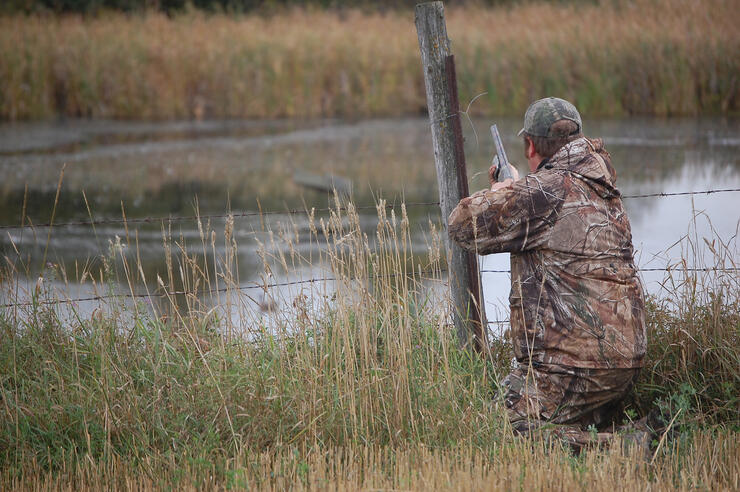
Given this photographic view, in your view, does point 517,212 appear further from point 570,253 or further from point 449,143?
point 449,143

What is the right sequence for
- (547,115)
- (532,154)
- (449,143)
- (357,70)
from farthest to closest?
(357,70), (449,143), (532,154), (547,115)

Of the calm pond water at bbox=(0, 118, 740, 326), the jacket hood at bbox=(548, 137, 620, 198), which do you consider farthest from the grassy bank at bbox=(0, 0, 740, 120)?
the jacket hood at bbox=(548, 137, 620, 198)

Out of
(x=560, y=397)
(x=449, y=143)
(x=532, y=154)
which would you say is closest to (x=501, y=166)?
(x=532, y=154)

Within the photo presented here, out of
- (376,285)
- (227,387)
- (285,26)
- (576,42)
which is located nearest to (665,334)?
(376,285)

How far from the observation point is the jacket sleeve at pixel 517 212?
375cm

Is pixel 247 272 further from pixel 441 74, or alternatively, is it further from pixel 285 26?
pixel 285 26

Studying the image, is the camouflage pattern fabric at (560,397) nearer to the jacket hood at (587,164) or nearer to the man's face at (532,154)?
the jacket hood at (587,164)

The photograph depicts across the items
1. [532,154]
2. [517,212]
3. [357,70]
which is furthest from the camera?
[357,70]

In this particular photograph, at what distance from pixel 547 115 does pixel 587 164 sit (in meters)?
0.30

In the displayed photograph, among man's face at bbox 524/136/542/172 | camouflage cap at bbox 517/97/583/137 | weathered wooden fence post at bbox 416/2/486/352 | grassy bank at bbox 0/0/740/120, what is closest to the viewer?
camouflage cap at bbox 517/97/583/137

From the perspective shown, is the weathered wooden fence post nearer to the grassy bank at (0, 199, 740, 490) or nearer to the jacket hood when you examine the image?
the grassy bank at (0, 199, 740, 490)

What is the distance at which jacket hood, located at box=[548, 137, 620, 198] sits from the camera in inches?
150

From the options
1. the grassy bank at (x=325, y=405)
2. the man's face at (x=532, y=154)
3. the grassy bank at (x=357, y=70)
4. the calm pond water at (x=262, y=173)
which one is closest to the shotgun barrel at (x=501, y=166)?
the man's face at (x=532, y=154)

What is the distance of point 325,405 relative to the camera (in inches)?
149
